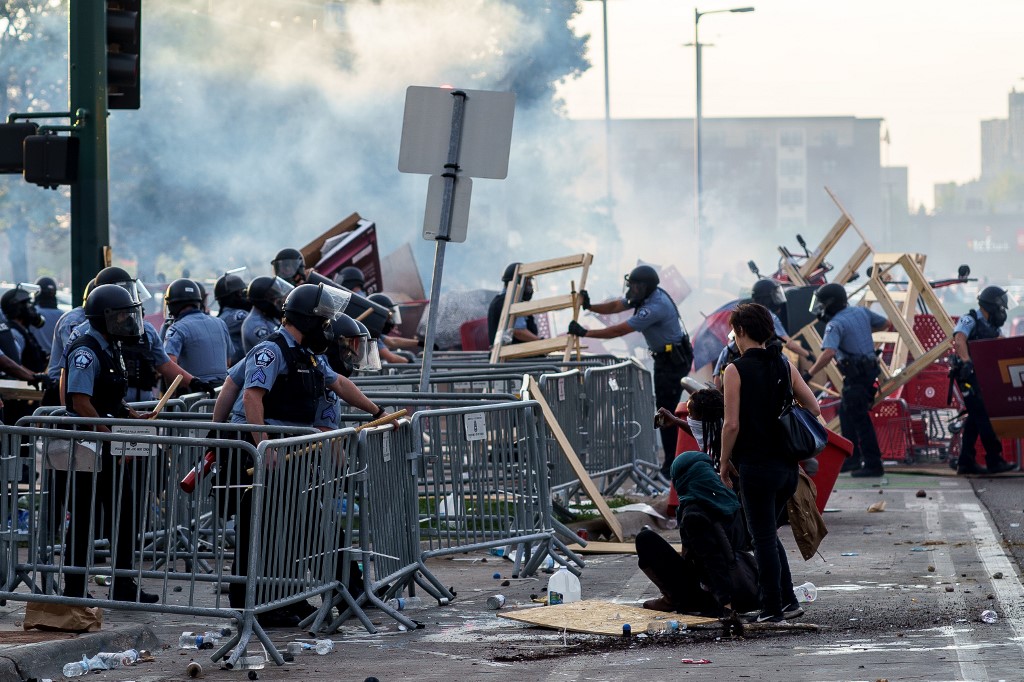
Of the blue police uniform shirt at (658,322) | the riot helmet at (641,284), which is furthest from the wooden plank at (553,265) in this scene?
the blue police uniform shirt at (658,322)

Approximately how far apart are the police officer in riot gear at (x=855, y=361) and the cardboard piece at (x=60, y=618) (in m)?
8.84

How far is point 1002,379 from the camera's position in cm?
1436

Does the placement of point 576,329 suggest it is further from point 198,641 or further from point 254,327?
point 198,641

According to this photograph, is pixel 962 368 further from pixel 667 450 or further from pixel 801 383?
pixel 801 383

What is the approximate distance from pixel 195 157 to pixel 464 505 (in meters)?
37.0

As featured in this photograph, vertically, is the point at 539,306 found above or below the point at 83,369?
above

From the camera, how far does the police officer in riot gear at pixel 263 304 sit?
10656mm

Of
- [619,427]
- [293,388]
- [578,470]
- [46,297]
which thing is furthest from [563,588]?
[46,297]

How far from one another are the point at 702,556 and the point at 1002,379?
7.76 m

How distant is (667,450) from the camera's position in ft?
43.9

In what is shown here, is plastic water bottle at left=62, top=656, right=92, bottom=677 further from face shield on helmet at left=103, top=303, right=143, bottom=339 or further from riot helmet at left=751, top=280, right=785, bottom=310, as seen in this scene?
riot helmet at left=751, top=280, right=785, bottom=310

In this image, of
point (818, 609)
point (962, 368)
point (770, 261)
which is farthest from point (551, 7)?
point (770, 261)

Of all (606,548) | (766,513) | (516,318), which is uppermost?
(516,318)

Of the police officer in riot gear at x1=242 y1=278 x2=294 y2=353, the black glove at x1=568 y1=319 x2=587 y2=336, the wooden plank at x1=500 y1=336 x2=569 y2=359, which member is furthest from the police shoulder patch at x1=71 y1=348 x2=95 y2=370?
the wooden plank at x1=500 y1=336 x2=569 y2=359
